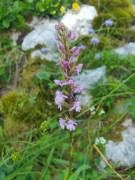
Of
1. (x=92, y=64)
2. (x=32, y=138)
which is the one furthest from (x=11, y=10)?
(x=32, y=138)

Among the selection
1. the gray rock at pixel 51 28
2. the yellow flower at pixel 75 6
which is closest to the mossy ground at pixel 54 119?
the gray rock at pixel 51 28

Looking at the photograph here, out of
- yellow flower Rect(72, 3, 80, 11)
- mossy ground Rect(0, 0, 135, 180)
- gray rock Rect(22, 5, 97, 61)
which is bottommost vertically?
mossy ground Rect(0, 0, 135, 180)

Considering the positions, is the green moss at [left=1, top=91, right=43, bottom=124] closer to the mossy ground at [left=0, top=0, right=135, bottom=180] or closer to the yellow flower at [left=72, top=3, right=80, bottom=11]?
the mossy ground at [left=0, top=0, right=135, bottom=180]

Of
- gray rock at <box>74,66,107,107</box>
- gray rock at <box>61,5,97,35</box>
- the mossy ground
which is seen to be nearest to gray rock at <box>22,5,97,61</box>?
gray rock at <box>61,5,97,35</box>

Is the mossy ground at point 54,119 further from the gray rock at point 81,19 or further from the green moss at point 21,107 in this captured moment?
the gray rock at point 81,19

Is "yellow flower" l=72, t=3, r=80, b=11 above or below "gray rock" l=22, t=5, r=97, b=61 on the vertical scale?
above

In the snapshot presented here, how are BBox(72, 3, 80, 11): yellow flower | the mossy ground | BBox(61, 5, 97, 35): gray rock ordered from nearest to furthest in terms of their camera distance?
the mossy ground, BBox(61, 5, 97, 35): gray rock, BBox(72, 3, 80, 11): yellow flower

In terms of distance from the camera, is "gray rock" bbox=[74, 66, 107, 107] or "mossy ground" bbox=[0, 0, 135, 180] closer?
"mossy ground" bbox=[0, 0, 135, 180]

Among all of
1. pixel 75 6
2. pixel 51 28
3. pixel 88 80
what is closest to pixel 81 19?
pixel 75 6

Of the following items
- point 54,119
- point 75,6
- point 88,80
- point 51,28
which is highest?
point 75,6

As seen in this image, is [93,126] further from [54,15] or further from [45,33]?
[54,15]

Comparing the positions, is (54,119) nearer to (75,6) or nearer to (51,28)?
(51,28)
